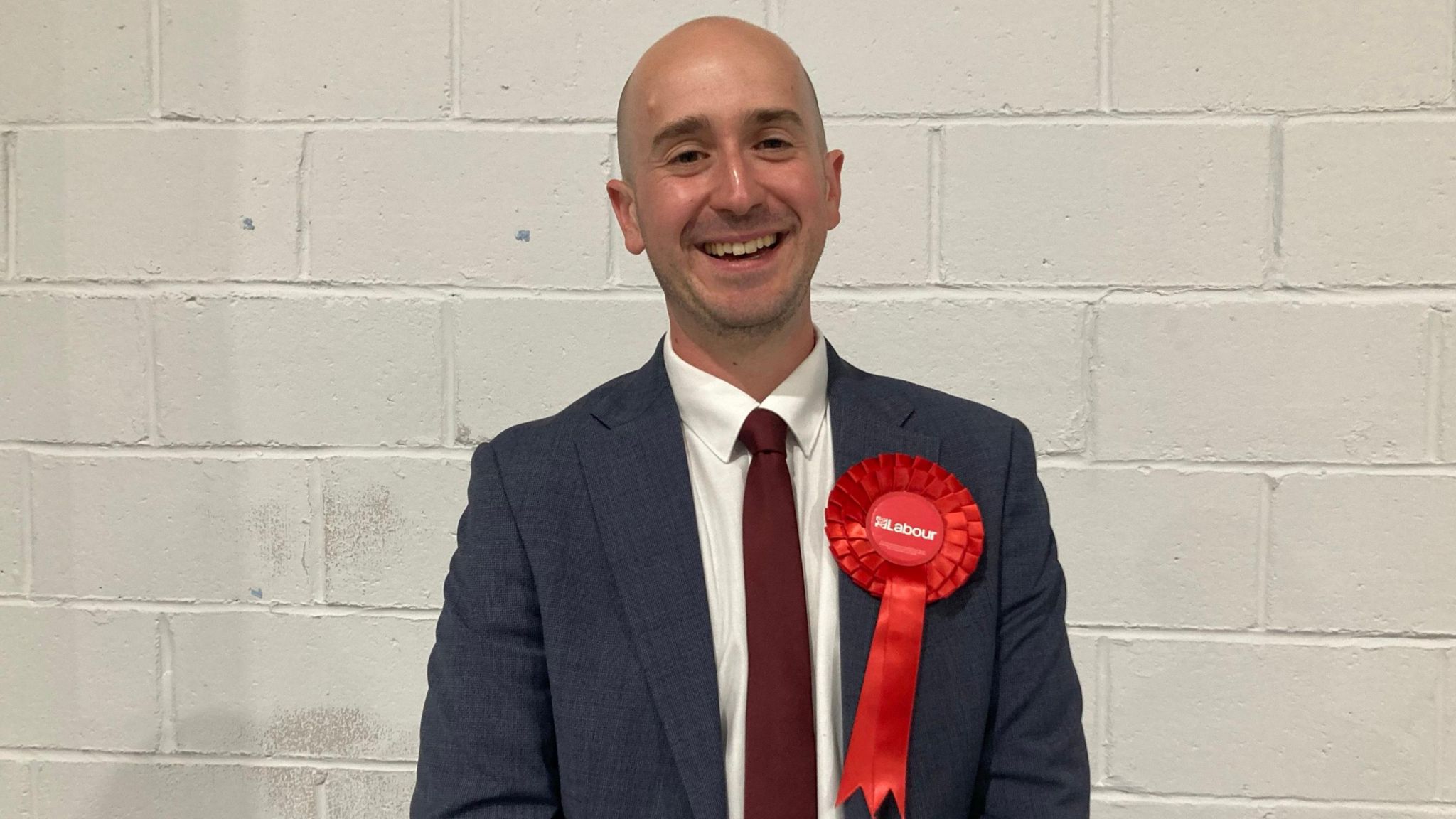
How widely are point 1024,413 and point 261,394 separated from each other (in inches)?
43.1

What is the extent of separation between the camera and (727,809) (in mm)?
988

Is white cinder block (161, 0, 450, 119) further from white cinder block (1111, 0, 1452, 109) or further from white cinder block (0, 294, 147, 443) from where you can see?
white cinder block (1111, 0, 1452, 109)

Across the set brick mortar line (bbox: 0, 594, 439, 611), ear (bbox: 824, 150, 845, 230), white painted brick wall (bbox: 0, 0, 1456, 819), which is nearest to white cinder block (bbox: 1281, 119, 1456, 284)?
white painted brick wall (bbox: 0, 0, 1456, 819)

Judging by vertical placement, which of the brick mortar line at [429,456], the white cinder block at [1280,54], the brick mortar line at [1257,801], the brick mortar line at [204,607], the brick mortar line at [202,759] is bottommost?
the brick mortar line at [1257,801]

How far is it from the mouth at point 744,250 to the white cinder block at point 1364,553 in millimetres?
884

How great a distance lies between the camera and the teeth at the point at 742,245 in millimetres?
1074

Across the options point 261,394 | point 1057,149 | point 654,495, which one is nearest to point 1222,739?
point 1057,149

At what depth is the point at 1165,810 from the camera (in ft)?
5.18

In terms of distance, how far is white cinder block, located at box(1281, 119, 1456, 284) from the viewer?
4.89ft

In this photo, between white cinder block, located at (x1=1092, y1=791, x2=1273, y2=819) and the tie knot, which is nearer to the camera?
the tie knot

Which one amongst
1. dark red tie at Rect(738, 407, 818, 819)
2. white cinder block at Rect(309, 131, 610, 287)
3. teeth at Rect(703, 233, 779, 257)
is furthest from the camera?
white cinder block at Rect(309, 131, 610, 287)

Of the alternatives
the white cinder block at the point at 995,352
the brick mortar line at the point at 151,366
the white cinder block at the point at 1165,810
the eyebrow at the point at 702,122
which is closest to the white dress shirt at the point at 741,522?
the eyebrow at the point at 702,122

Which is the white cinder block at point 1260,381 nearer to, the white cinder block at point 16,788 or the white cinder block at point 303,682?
the white cinder block at point 303,682

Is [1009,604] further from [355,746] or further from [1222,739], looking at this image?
[355,746]
